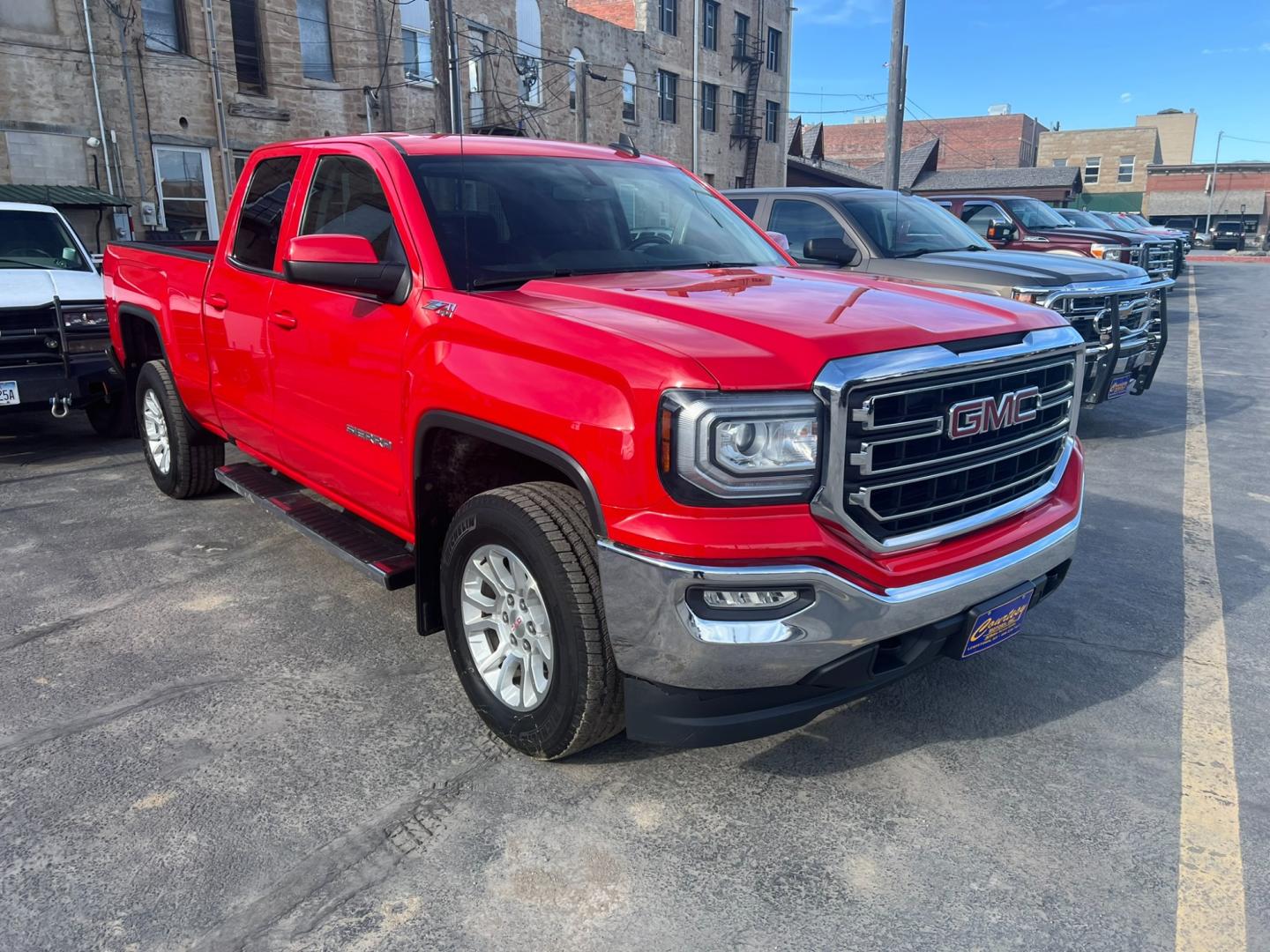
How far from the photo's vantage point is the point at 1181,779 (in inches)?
120

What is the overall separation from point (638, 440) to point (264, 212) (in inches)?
116

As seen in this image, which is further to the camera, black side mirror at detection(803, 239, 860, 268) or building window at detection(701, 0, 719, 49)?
building window at detection(701, 0, 719, 49)

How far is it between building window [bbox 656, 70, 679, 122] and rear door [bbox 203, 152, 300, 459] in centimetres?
3125

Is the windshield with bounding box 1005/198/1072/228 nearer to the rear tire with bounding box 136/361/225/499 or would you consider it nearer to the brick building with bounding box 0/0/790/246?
the brick building with bounding box 0/0/790/246

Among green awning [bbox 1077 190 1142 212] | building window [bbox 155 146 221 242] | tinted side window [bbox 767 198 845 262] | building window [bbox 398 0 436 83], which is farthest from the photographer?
green awning [bbox 1077 190 1142 212]

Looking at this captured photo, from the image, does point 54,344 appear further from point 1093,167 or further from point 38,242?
point 1093,167

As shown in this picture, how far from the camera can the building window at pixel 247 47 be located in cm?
1861

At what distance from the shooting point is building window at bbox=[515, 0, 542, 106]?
86.3 ft

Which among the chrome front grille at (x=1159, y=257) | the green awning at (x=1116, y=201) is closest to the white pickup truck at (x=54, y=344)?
the chrome front grille at (x=1159, y=257)

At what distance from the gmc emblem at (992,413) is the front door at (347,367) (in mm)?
1809

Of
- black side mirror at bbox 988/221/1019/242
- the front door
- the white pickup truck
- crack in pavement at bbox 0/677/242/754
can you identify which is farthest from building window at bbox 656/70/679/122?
crack in pavement at bbox 0/677/242/754

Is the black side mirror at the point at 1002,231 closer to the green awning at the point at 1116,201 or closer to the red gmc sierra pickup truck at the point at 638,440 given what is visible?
the red gmc sierra pickup truck at the point at 638,440

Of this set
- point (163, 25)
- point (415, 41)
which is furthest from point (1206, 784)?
point (415, 41)

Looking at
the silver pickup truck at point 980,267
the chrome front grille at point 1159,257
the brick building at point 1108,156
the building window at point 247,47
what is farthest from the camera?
the brick building at point 1108,156
